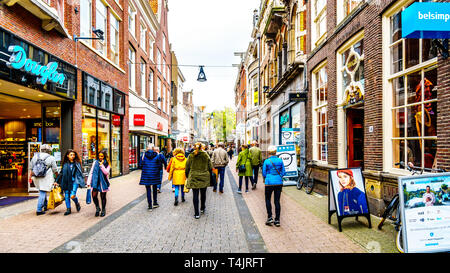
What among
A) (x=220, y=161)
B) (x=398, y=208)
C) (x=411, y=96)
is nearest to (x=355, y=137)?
(x=411, y=96)

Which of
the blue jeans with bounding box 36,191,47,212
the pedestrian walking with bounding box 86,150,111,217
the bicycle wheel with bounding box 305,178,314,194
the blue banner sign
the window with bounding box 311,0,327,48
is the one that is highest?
the window with bounding box 311,0,327,48

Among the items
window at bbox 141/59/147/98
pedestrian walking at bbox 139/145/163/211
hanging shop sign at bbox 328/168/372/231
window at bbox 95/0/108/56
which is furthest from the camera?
window at bbox 141/59/147/98

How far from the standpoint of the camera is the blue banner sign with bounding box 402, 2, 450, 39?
410cm

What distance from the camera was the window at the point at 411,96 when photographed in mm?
5333

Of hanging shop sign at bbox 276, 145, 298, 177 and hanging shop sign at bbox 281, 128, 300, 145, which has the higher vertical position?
hanging shop sign at bbox 281, 128, 300, 145

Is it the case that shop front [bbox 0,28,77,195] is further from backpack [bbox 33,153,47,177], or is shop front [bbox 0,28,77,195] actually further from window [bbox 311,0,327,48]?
window [bbox 311,0,327,48]

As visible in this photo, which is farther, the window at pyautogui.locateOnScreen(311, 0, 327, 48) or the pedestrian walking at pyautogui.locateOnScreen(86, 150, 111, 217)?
the window at pyautogui.locateOnScreen(311, 0, 327, 48)

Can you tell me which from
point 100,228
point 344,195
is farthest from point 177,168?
point 344,195

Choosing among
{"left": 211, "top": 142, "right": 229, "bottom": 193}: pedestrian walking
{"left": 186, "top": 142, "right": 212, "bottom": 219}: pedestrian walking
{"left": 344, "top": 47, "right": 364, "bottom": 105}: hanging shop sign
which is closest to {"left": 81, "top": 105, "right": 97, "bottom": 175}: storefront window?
{"left": 211, "top": 142, "right": 229, "bottom": 193}: pedestrian walking

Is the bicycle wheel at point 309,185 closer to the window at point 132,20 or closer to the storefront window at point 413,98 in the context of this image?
the storefront window at point 413,98

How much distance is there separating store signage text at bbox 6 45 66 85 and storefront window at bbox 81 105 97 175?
2.42 metres

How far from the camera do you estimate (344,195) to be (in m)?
5.57

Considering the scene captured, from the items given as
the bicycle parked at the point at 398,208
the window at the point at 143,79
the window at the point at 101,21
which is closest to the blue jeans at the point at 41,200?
the bicycle parked at the point at 398,208

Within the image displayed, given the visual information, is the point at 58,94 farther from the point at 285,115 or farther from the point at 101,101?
the point at 285,115
